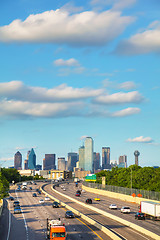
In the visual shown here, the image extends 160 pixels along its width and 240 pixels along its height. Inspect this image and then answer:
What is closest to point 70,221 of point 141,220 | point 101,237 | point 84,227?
point 84,227

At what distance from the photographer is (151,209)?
69.5 m

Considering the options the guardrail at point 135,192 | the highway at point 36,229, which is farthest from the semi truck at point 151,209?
the guardrail at point 135,192

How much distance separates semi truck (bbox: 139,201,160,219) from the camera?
68000 millimetres

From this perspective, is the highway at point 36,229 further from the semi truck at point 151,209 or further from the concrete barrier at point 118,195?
the concrete barrier at point 118,195

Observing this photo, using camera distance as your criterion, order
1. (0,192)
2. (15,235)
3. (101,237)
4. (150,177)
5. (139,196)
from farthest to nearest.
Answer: (150,177) < (139,196) < (0,192) < (15,235) < (101,237)

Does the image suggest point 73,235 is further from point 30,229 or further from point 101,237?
point 30,229

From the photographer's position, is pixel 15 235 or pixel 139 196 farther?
pixel 139 196

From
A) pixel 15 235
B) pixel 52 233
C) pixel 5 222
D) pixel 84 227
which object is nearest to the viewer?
pixel 52 233

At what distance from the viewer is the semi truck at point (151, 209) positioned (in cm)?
6800

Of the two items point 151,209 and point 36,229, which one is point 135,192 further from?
point 36,229

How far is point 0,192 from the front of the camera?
9062 cm

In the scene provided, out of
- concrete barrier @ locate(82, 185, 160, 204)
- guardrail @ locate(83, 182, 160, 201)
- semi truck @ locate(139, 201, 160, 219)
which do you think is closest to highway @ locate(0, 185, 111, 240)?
semi truck @ locate(139, 201, 160, 219)

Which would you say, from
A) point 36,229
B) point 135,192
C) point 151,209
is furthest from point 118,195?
point 36,229

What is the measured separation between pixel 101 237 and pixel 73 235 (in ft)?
13.9
